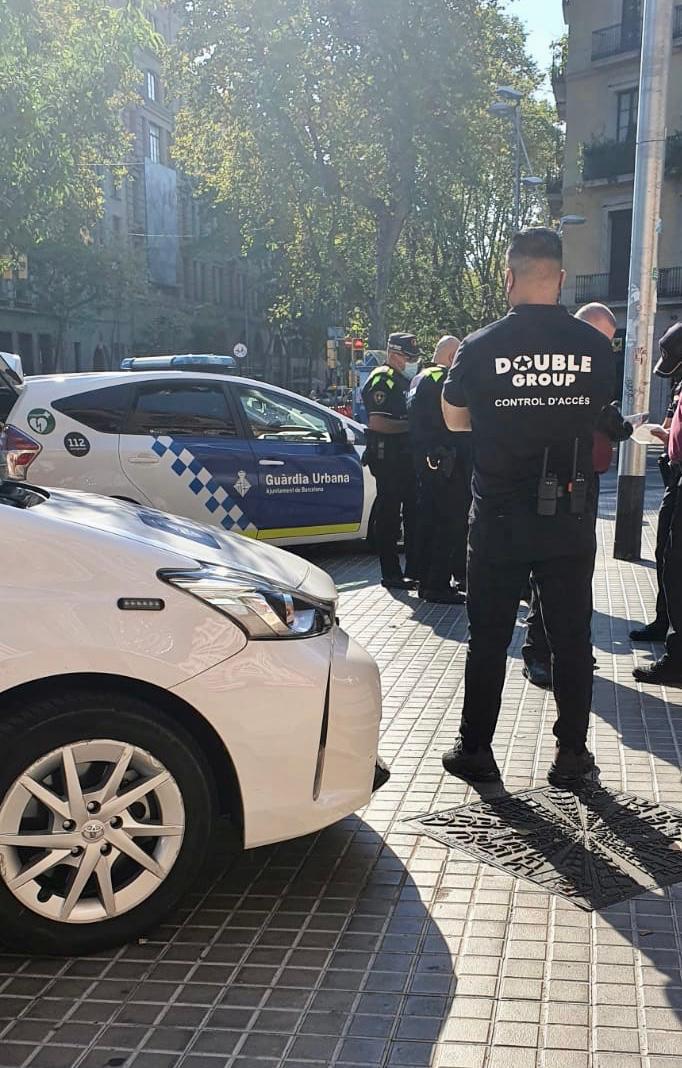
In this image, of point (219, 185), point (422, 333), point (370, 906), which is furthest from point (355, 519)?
point (422, 333)

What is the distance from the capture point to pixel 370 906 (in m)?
3.44

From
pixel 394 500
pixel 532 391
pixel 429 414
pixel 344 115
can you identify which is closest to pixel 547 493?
pixel 532 391

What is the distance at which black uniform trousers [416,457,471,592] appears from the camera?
7938 millimetres

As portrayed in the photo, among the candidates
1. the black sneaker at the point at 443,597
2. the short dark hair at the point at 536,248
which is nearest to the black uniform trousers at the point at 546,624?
the short dark hair at the point at 536,248

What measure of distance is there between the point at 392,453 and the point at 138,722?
18.4ft

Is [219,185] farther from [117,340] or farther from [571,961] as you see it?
[571,961]

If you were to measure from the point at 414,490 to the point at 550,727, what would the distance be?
383 cm

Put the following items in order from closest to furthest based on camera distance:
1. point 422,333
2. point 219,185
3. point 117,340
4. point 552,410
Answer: point 552,410
point 219,185
point 422,333
point 117,340

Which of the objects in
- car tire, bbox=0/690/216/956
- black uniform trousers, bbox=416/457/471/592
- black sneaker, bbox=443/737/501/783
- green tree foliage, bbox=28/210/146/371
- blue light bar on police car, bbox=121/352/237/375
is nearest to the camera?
car tire, bbox=0/690/216/956

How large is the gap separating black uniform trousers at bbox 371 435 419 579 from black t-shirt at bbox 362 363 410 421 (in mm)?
188

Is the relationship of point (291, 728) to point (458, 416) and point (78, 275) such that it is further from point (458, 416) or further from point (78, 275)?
point (78, 275)

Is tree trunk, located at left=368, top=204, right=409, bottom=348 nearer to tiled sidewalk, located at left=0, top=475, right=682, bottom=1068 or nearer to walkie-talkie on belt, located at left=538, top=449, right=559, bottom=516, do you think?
walkie-talkie on belt, located at left=538, top=449, right=559, bottom=516

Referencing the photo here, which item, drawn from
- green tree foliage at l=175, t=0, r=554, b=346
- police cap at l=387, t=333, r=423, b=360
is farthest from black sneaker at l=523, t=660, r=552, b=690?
green tree foliage at l=175, t=0, r=554, b=346

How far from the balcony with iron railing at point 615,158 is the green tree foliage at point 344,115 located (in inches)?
119
